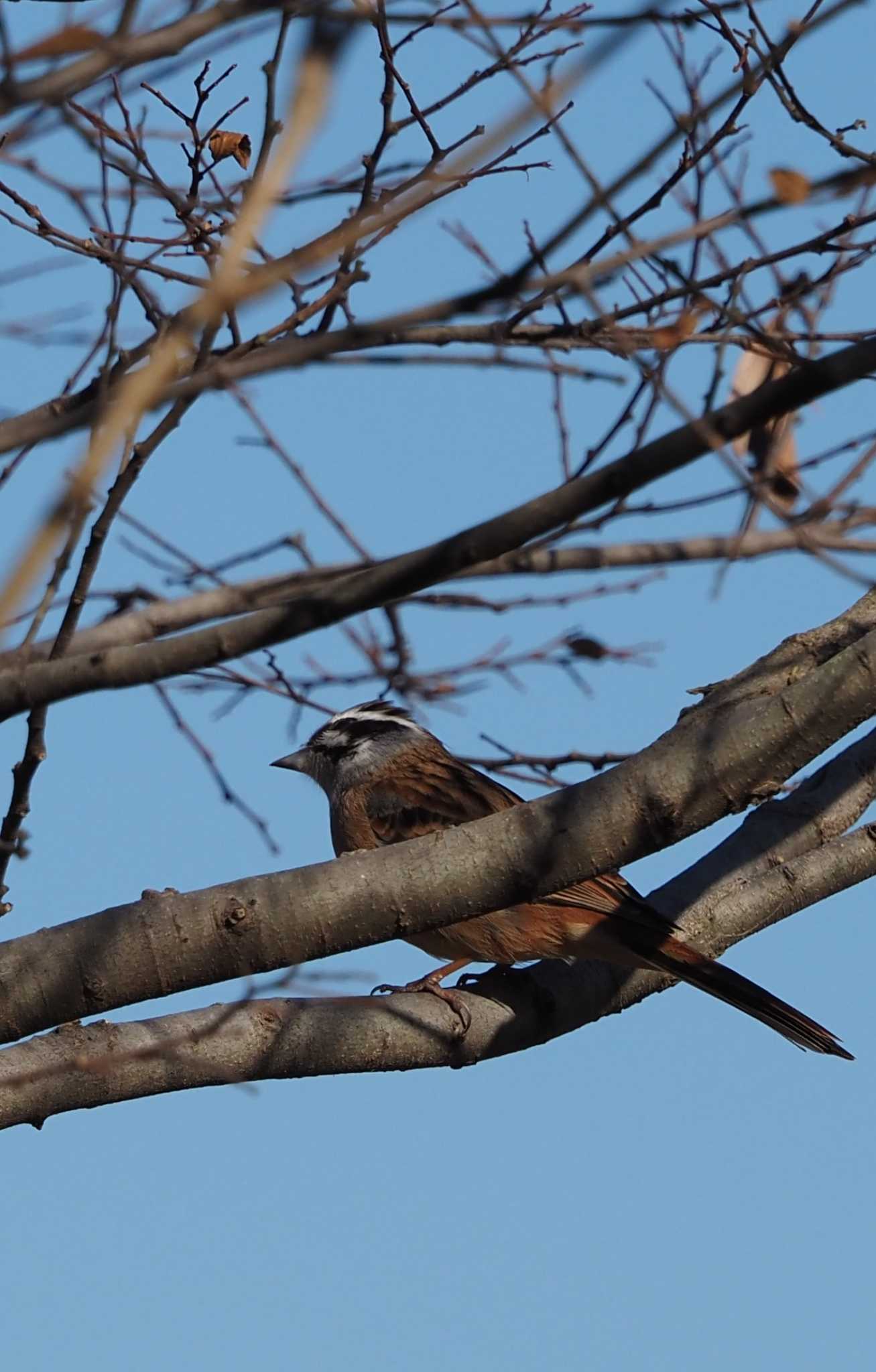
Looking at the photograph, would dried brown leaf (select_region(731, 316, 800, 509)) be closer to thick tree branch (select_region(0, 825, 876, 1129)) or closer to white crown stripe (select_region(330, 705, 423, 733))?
thick tree branch (select_region(0, 825, 876, 1129))

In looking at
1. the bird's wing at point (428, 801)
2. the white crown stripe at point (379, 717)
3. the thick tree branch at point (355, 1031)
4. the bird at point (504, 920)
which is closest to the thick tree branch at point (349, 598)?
the thick tree branch at point (355, 1031)

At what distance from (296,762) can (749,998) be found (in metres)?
3.40

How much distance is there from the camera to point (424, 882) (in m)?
4.11

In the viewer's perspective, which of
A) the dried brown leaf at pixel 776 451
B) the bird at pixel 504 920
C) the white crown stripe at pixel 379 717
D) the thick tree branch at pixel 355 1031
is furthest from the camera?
the white crown stripe at pixel 379 717

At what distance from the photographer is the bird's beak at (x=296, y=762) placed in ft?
29.3

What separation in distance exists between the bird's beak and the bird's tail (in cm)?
328

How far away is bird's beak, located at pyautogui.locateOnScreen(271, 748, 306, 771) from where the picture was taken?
892 centimetres

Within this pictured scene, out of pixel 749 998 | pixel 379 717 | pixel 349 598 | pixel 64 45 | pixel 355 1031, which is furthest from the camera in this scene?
pixel 379 717

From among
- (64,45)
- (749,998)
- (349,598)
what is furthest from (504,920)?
(64,45)

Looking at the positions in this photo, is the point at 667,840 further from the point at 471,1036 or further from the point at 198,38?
the point at 198,38

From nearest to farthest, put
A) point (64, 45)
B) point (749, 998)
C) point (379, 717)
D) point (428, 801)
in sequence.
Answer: point (64, 45)
point (749, 998)
point (428, 801)
point (379, 717)

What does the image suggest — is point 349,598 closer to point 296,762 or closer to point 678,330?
point 678,330

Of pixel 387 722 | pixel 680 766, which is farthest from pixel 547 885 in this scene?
pixel 387 722

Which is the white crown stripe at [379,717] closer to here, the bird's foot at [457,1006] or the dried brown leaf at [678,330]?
the bird's foot at [457,1006]
